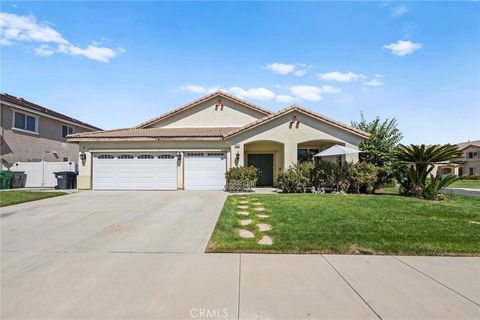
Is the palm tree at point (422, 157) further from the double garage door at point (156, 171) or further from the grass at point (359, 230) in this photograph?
the double garage door at point (156, 171)

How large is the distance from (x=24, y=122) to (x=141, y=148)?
1080cm

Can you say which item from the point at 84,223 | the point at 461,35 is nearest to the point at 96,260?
the point at 84,223

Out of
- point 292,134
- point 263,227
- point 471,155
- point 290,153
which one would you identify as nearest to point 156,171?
point 290,153

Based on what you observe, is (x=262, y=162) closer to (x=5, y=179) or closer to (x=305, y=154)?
(x=305, y=154)

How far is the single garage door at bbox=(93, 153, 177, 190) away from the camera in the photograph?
1611 centimetres

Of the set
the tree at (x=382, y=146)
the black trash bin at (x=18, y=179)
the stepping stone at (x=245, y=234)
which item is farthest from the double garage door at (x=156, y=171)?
the stepping stone at (x=245, y=234)

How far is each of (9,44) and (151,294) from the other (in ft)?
Answer: 44.7

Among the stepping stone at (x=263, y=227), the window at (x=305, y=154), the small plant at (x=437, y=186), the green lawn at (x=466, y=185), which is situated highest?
the window at (x=305, y=154)

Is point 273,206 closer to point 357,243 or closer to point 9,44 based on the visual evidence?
point 357,243

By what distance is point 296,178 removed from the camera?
14133mm

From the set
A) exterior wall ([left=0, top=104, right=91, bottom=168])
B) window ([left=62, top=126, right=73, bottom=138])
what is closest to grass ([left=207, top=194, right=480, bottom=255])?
exterior wall ([left=0, top=104, right=91, bottom=168])

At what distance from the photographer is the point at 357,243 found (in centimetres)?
542

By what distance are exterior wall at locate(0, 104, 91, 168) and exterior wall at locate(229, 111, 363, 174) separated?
52.1ft

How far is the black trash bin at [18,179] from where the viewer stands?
1754cm
